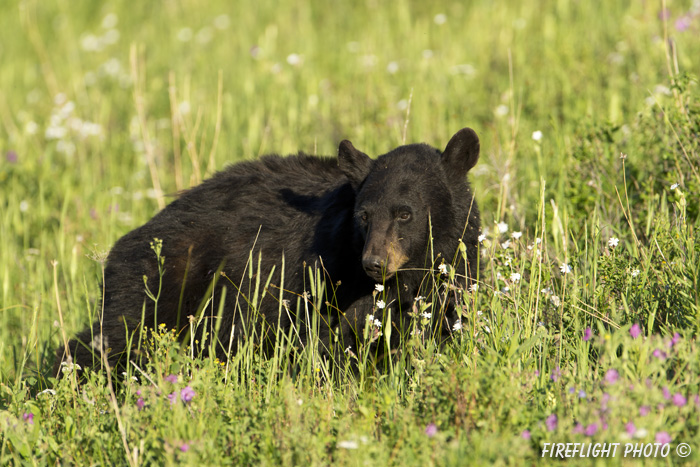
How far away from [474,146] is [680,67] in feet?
12.0

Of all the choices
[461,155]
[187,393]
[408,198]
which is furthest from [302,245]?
[187,393]

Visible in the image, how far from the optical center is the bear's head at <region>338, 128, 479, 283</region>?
3883 millimetres

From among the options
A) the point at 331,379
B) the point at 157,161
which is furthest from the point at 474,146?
the point at 157,161

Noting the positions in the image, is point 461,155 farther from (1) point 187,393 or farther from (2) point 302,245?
(1) point 187,393

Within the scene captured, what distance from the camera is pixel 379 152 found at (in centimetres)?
688

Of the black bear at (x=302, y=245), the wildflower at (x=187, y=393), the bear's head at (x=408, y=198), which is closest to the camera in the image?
the wildflower at (x=187, y=393)

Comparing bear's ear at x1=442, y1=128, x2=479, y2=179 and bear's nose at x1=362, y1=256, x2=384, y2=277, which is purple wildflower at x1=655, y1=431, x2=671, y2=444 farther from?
bear's ear at x1=442, y1=128, x2=479, y2=179

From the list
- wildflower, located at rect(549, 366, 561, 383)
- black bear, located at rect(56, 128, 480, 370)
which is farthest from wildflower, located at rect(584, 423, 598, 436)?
black bear, located at rect(56, 128, 480, 370)

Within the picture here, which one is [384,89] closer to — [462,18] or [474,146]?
[462,18]

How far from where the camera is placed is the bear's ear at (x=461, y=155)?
4176mm

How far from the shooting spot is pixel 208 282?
15.0ft

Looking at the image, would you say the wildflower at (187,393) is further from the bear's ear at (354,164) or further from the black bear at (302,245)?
the bear's ear at (354,164)

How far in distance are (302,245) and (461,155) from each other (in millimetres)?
1030

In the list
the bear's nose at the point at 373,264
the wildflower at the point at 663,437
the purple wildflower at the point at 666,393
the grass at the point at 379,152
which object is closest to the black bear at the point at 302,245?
the bear's nose at the point at 373,264
